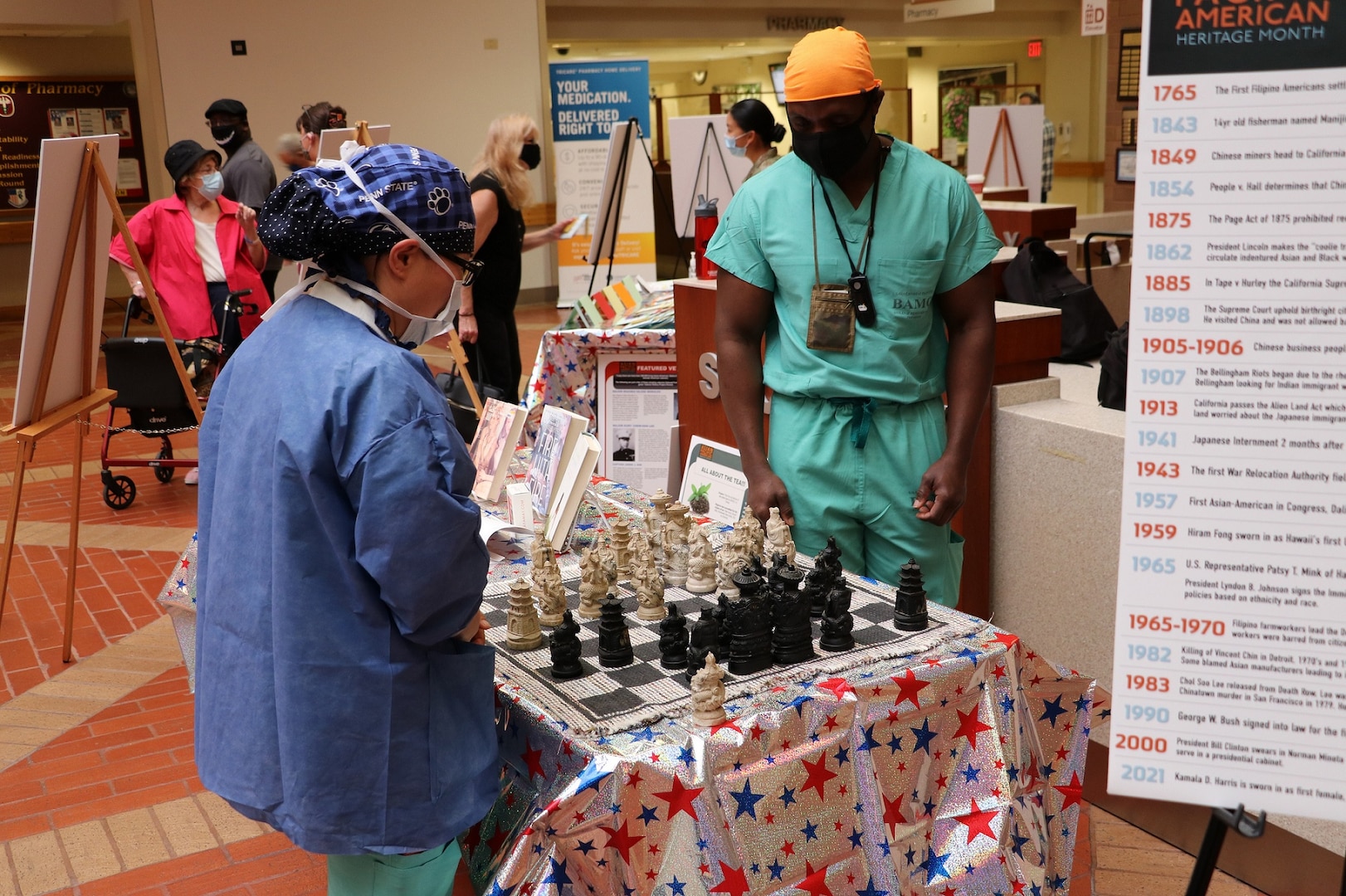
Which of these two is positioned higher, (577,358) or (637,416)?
(577,358)

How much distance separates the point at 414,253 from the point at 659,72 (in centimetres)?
2415

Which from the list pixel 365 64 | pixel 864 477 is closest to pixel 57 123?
pixel 365 64

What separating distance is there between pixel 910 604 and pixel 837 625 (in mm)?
172

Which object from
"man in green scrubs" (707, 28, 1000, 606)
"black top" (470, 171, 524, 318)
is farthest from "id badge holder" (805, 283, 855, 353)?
"black top" (470, 171, 524, 318)

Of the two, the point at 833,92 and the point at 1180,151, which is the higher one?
the point at 833,92

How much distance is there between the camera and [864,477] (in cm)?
258

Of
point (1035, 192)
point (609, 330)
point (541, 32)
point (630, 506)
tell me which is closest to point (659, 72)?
point (541, 32)

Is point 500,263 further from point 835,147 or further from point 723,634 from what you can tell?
point 723,634

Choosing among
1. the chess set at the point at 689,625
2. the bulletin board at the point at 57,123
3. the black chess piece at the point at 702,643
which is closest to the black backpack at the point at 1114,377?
the chess set at the point at 689,625

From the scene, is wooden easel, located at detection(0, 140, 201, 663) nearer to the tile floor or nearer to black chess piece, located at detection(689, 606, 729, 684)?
the tile floor

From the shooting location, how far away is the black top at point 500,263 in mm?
5543

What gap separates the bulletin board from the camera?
14.2 meters

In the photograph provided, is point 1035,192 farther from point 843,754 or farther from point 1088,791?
point 843,754

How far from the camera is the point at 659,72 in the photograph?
24.6 m
